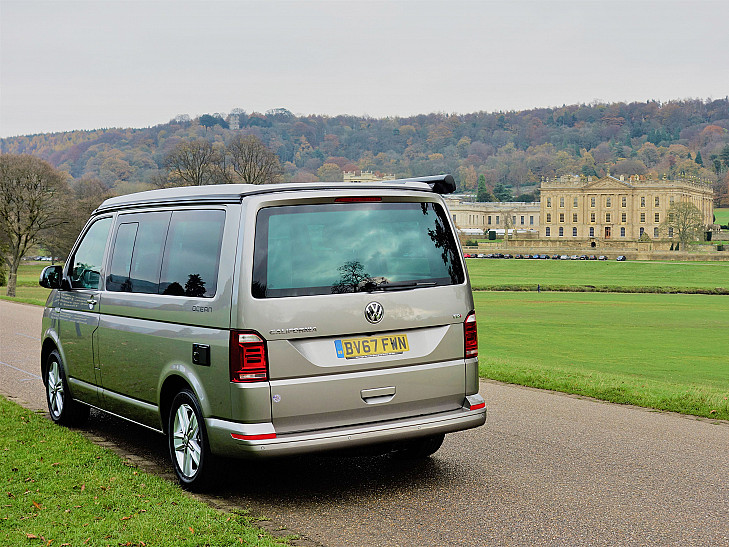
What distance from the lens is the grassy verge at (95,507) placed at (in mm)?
5047

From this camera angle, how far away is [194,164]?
3039 inches

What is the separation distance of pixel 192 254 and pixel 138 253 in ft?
3.56

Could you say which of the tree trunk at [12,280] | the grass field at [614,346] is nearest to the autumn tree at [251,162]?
the tree trunk at [12,280]

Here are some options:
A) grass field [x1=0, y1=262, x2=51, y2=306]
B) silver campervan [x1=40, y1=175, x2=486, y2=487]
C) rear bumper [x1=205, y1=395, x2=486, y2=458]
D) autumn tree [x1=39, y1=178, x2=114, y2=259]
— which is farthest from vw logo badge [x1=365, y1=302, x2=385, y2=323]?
autumn tree [x1=39, y1=178, x2=114, y2=259]

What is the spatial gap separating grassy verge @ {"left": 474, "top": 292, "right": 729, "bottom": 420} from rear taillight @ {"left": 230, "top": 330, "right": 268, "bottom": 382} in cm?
636

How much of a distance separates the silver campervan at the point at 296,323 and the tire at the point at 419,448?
0.05m

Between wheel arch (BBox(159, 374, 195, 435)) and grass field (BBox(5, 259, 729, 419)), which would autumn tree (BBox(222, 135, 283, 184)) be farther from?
wheel arch (BBox(159, 374, 195, 435))

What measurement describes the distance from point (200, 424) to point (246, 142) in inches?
2907

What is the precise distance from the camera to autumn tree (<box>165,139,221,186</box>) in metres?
76.2

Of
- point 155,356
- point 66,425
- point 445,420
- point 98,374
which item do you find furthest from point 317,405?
point 66,425

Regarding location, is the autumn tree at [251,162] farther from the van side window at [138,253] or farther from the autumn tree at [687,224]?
the van side window at [138,253]

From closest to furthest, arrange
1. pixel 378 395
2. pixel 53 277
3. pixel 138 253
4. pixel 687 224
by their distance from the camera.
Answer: pixel 378 395
pixel 138 253
pixel 53 277
pixel 687 224

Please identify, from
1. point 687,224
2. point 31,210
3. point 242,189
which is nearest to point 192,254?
point 242,189

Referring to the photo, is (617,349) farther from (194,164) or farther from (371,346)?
(194,164)
